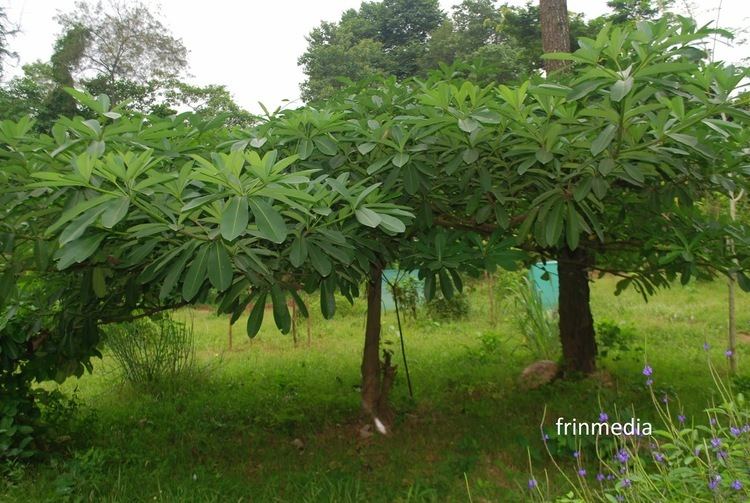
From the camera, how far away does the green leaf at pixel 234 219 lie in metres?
1.47

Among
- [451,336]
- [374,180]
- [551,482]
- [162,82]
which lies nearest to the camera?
[374,180]

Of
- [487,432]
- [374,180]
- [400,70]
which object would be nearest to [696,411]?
[487,432]

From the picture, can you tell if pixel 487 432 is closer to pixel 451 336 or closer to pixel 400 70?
pixel 451 336

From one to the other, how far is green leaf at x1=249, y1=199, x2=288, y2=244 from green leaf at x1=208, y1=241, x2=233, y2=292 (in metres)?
0.17

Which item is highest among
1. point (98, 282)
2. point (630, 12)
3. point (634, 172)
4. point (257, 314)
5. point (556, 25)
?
point (630, 12)

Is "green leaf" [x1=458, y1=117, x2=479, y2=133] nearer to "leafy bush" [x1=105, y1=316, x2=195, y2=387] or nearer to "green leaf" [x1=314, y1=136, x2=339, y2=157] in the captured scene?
"green leaf" [x1=314, y1=136, x2=339, y2=157]

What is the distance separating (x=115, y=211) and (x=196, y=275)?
0.29 meters

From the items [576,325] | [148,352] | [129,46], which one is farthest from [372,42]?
[576,325]

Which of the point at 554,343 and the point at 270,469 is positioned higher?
the point at 554,343

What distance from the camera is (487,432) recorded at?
3.25m

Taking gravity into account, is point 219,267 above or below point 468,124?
below

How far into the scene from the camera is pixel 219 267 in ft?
5.41

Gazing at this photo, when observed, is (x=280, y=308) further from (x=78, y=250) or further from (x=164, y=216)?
(x=78, y=250)

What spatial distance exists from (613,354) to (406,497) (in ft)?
11.2
